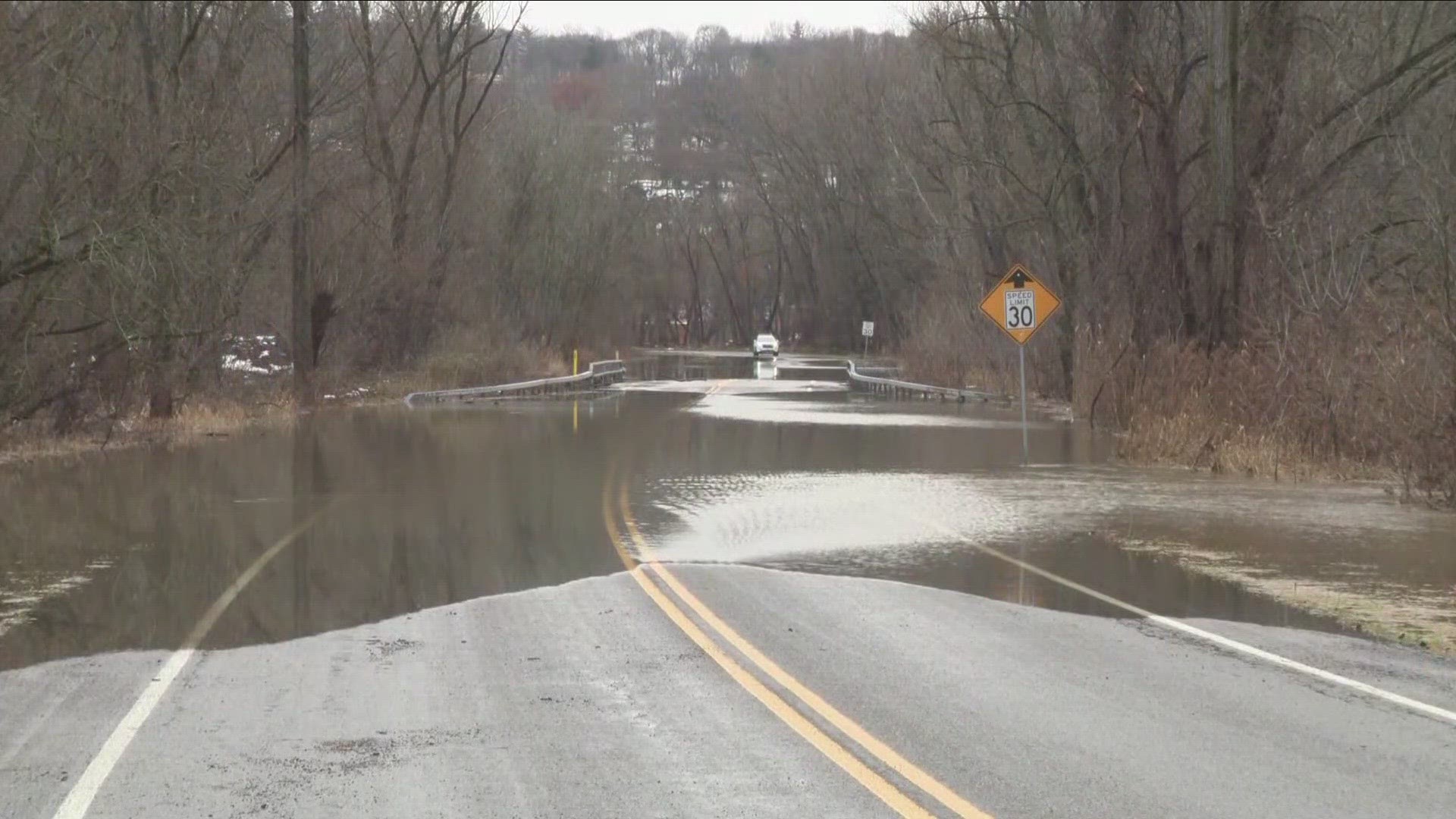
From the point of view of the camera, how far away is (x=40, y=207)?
19516 millimetres

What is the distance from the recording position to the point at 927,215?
6725 centimetres

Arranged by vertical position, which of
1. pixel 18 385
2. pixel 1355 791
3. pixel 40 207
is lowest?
pixel 1355 791

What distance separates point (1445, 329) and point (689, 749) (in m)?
11.9

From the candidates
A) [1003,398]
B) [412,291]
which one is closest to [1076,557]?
[1003,398]

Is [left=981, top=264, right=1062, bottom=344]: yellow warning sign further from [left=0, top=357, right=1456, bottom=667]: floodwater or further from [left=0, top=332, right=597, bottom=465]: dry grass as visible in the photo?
[left=0, top=332, right=597, bottom=465]: dry grass

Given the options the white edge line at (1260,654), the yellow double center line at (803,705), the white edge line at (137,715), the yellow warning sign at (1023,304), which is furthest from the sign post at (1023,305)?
the white edge line at (137,715)

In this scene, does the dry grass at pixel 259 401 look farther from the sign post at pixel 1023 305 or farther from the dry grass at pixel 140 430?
the sign post at pixel 1023 305

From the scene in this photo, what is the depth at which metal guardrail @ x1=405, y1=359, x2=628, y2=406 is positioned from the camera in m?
40.7

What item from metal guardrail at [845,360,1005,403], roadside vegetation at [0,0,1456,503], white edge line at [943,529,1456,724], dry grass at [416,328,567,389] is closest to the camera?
white edge line at [943,529,1456,724]

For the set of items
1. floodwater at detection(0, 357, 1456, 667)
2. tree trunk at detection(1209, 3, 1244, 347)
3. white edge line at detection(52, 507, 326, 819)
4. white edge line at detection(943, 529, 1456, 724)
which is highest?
tree trunk at detection(1209, 3, 1244, 347)

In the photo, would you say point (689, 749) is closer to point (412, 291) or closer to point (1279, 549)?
point (1279, 549)

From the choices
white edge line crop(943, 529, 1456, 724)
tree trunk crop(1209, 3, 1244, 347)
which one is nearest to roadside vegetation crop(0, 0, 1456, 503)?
tree trunk crop(1209, 3, 1244, 347)

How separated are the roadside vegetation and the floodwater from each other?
188cm

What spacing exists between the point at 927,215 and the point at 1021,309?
4374 cm
